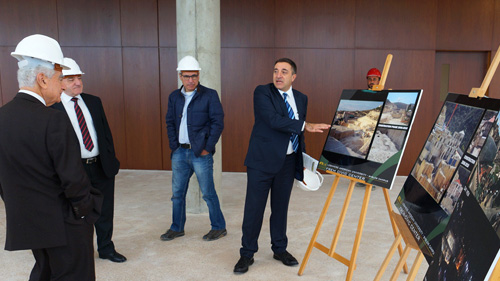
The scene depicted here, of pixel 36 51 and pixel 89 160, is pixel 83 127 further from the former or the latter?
pixel 36 51

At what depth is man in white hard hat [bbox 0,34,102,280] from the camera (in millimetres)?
1739

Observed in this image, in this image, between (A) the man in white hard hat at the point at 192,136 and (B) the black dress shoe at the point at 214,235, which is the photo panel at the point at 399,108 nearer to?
(A) the man in white hard hat at the point at 192,136

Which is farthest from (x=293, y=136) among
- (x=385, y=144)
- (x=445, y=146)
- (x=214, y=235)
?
(x=445, y=146)

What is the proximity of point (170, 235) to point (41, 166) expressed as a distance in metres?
2.18

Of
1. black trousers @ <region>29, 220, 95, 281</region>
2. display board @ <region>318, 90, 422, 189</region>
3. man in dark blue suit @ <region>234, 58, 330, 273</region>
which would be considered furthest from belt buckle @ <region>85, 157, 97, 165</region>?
display board @ <region>318, 90, 422, 189</region>

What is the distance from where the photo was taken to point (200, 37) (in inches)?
173

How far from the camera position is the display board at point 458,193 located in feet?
3.63

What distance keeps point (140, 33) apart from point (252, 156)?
4439 millimetres

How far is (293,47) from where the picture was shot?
651cm

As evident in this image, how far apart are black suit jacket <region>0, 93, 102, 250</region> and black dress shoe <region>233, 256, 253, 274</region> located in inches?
60.3

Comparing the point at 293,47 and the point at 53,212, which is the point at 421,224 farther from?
the point at 293,47

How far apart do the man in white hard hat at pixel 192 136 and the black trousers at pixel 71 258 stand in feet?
5.63

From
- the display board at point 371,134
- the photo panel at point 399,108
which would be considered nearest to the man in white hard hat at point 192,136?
the display board at point 371,134

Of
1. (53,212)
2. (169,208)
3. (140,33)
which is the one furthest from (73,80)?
(140,33)
